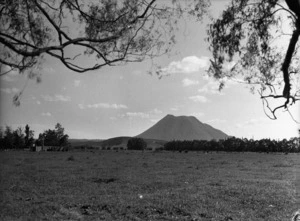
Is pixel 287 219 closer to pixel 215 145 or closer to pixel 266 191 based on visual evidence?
pixel 266 191

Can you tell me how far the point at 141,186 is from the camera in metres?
21.2

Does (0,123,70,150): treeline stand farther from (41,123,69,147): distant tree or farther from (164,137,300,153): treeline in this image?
(164,137,300,153): treeline

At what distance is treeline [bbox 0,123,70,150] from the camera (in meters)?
122

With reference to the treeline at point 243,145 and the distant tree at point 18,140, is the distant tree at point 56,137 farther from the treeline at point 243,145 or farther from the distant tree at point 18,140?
the treeline at point 243,145

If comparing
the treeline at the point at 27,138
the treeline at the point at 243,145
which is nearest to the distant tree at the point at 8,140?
the treeline at the point at 27,138

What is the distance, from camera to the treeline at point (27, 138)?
402 ft

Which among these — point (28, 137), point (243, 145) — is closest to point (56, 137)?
point (28, 137)

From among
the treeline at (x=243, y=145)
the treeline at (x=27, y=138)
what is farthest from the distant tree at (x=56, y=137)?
the treeline at (x=243, y=145)

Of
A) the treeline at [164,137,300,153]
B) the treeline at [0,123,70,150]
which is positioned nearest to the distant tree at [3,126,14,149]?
the treeline at [0,123,70,150]

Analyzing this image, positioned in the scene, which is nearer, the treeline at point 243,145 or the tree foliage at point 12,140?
the tree foliage at point 12,140

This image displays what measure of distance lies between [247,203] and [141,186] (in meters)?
7.34

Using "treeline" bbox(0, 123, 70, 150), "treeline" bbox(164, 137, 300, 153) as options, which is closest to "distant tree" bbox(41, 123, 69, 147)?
"treeline" bbox(0, 123, 70, 150)

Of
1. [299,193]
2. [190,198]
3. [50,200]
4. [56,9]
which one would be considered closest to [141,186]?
[190,198]

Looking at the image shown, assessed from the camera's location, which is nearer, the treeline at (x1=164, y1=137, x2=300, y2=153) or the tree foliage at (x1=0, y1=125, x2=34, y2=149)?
the tree foliage at (x1=0, y1=125, x2=34, y2=149)
